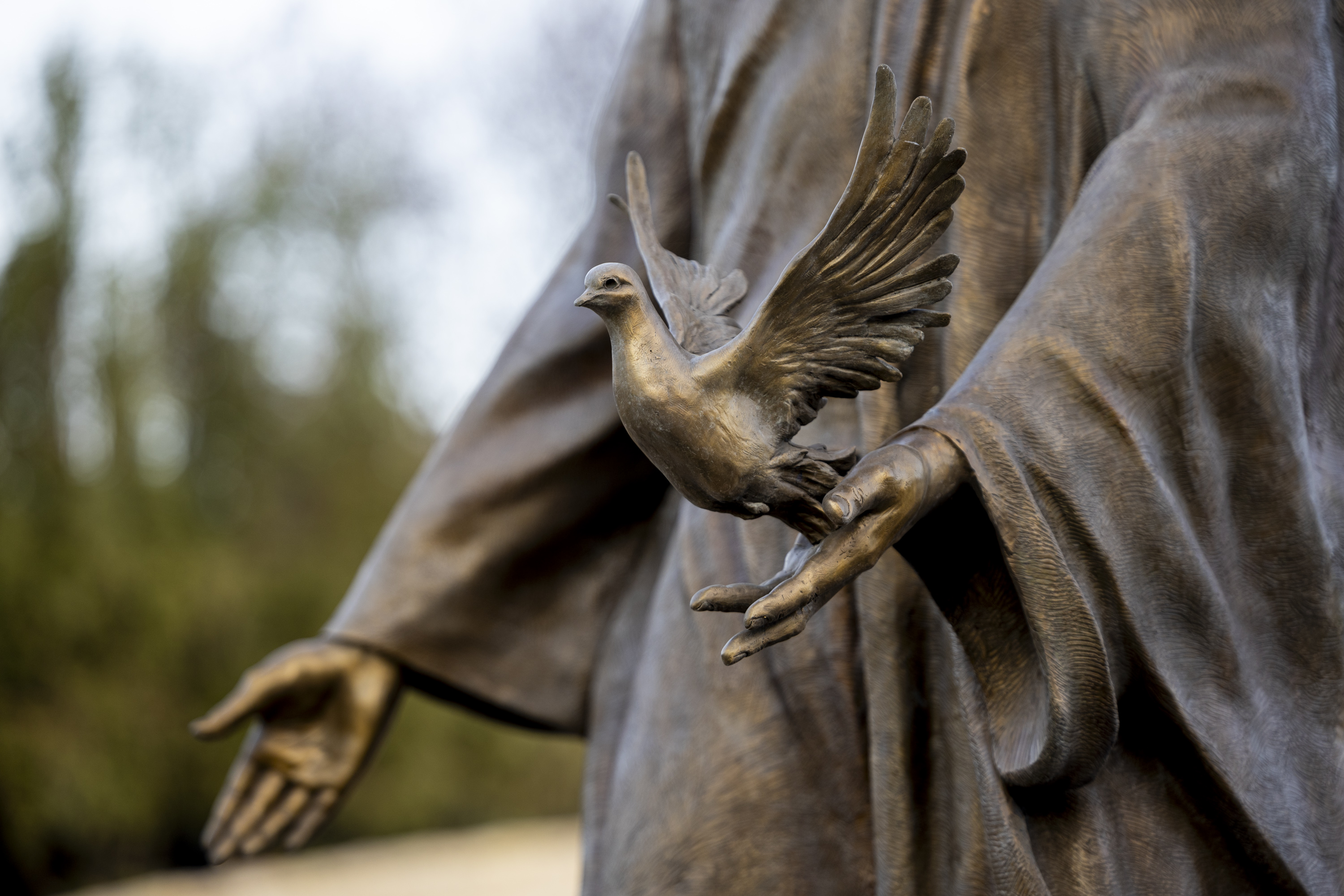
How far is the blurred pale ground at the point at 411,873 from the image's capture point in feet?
16.6

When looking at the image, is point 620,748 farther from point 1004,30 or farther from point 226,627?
point 226,627

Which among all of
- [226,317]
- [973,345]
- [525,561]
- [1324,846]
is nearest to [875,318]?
[973,345]

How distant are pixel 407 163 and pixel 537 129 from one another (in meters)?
1.44

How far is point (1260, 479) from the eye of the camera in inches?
49.9

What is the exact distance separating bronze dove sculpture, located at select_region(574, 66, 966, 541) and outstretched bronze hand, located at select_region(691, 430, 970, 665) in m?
0.02

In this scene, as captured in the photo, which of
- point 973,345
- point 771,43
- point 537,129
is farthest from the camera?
point 537,129

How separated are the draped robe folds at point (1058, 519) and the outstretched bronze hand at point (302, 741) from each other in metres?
0.32

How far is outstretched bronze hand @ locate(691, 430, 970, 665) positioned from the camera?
0.97 m

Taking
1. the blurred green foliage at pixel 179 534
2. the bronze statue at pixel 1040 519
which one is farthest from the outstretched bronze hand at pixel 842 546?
the blurred green foliage at pixel 179 534

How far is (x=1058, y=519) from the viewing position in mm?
1124

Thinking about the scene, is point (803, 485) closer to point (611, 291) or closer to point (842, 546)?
point (842, 546)

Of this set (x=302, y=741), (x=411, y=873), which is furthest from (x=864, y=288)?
(x=411, y=873)

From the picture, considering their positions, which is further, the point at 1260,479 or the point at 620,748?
the point at 620,748

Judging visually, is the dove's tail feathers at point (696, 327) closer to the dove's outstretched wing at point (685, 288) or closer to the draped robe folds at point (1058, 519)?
the dove's outstretched wing at point (685, 288)
